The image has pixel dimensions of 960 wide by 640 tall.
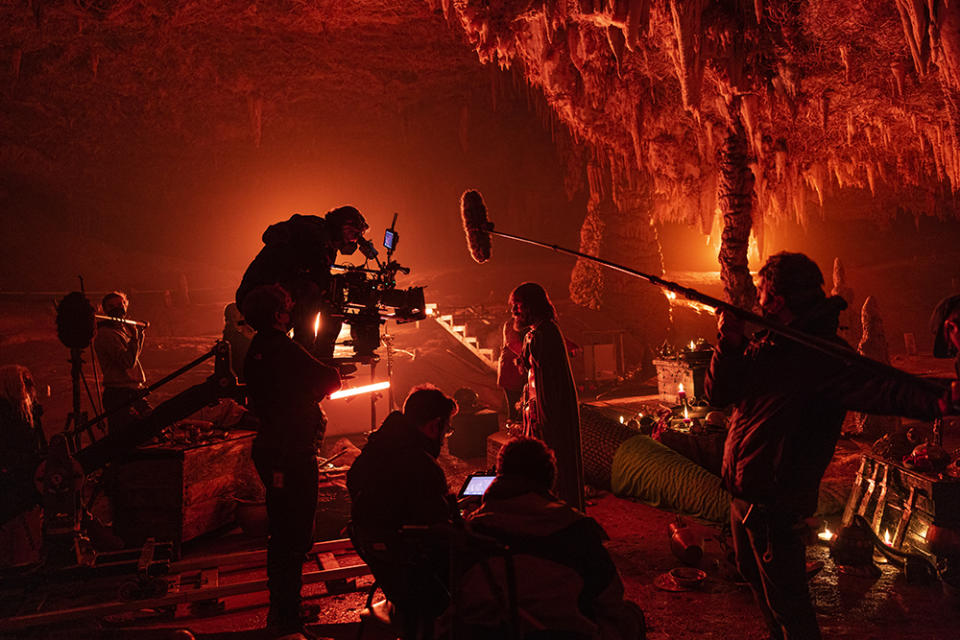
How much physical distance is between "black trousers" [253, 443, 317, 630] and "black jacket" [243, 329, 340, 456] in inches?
2.3

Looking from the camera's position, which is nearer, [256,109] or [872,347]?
[872,347]

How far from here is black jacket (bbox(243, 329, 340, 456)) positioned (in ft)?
10.3

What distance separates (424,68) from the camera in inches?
667

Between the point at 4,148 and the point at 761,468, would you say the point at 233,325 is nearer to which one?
the point at 761,468

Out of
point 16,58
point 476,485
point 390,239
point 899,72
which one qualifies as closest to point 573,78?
point 899,72

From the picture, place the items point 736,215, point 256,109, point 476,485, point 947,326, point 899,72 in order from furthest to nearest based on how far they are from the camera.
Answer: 1. point 256,109
2. point 736,215
3. point 899,72
4. point 476,485
5. point 947,326

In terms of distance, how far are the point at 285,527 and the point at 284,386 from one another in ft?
2.36

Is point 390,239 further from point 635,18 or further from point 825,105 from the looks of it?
point 825,105

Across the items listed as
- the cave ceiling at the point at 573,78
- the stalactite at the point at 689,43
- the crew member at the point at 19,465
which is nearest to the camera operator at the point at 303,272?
A: the crew member at the point at 19,465

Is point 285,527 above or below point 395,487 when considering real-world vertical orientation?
below

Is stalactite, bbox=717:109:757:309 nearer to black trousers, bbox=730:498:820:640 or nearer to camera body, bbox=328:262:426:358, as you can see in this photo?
camera body, bbox=328:262:426:358

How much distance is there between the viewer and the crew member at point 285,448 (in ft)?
10.3

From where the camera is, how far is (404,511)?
2504 mm

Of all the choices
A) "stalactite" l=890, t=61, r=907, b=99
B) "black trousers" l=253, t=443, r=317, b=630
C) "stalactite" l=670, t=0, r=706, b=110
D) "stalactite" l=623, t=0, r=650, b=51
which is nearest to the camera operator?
"black trousers" l=253, t=443, r=317, b=630
